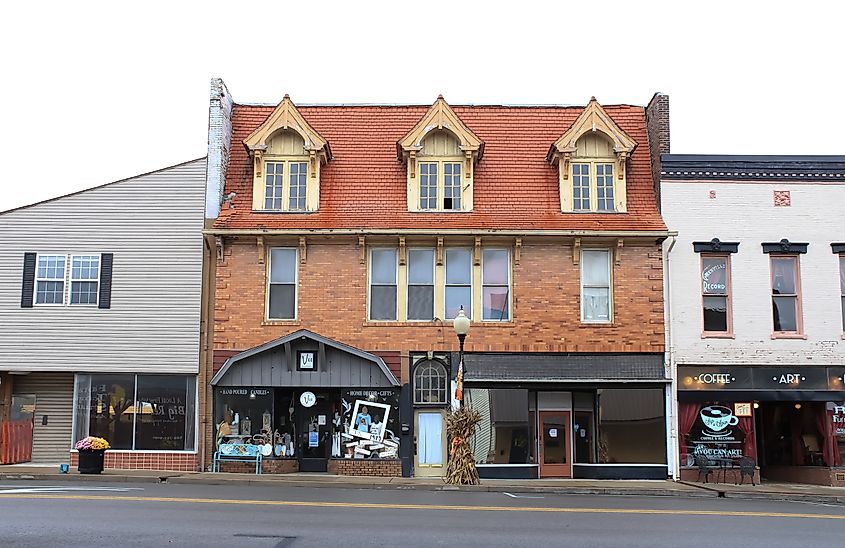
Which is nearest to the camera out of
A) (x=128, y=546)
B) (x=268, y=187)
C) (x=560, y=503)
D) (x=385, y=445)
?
(x=128, y=546)

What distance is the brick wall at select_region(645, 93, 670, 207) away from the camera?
83.1 ft

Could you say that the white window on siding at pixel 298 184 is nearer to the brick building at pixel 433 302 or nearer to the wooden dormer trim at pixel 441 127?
the brick building at pixel 433 302

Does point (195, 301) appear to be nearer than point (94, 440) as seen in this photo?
No

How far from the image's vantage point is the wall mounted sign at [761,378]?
24375 millimetres

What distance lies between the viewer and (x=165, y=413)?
80.5ft

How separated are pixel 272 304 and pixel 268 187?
3252 millimetres

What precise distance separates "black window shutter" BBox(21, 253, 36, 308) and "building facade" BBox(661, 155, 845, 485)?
667 inches

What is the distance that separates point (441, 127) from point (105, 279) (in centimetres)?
990

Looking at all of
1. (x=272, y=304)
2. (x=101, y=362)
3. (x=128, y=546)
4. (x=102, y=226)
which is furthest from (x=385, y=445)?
(x=128, y=546)

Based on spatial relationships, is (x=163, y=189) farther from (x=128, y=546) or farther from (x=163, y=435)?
(x=128, y=546)

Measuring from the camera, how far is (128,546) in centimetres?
1073

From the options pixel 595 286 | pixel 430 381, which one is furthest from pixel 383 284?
pixel 595 286

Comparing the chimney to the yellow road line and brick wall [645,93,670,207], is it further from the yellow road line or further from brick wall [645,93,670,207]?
brick wall [645,93,670,207]

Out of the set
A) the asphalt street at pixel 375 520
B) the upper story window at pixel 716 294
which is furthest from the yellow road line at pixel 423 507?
the upper story window at pixel 716 294
